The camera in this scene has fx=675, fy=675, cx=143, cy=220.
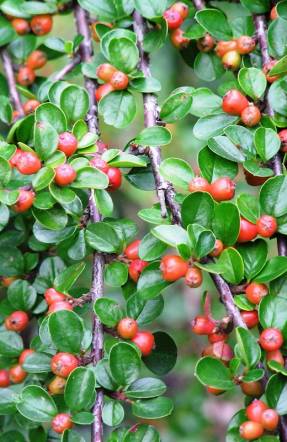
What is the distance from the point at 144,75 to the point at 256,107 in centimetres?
25

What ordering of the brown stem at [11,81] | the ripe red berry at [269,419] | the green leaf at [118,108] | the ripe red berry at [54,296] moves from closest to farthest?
1. the ripe red berry at [269,419]
2. the ripe red berry at [54,296]
3. the green leaf at [118,108]
4. the brown stem at [11,81]

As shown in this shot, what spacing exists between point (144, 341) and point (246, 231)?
27 centimetres

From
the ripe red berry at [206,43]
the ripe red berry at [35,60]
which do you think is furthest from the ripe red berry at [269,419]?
the ripe red berry at [35,60]

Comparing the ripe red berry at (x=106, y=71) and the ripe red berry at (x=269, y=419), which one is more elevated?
the ripe red berry at (x=106, y=71)

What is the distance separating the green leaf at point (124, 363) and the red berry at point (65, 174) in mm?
303

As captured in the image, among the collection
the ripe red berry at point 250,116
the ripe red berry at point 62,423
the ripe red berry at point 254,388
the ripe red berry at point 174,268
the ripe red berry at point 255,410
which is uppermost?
the ripe red berry at point 250,116

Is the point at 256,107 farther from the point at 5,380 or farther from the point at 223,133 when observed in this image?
the point at 5,380

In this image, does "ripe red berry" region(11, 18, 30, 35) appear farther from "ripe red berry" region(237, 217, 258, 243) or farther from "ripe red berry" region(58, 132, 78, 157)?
"ripe red berry" region(237, 217, 258, 243)

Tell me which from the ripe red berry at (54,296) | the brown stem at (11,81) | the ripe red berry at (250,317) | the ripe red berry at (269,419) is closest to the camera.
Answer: the ripe red berry at (269,419)

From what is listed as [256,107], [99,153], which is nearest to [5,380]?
[99,153]

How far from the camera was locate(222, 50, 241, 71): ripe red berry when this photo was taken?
4.68 ft

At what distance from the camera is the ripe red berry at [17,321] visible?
139cm

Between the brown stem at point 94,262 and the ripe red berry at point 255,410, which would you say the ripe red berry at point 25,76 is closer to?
Result: the brown stem at point 94,262

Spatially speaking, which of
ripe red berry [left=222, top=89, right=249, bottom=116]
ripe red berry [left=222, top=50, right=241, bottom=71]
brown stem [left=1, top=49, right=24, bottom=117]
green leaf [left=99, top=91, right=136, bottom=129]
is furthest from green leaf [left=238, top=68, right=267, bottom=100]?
brown stem [left=1, top=49, right=24, bottom=117]
